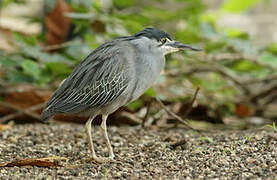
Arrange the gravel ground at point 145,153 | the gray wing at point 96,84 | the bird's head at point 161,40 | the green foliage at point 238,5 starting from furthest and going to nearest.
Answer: the green foliage at point 238,5, the bird's head at point 161,40, the gray wing at point 96,84, the gravel ground at point 145,153

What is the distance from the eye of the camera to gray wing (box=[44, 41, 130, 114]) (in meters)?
3.71

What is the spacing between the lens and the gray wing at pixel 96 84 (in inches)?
146

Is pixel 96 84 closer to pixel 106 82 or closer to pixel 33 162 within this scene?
pixel 106 82

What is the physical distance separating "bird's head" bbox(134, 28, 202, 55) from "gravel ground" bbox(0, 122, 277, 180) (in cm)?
84

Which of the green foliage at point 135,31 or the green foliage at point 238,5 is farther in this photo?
the green foliage at point 238,5

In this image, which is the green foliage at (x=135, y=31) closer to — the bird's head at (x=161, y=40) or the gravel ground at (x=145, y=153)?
the gravel ground at (x=145, y=153)

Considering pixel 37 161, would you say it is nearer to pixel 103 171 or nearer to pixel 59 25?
pixel 103 171

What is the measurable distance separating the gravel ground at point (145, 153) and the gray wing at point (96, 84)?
1.45 feet

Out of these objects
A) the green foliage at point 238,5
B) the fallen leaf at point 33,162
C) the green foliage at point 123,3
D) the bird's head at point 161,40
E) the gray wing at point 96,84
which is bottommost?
the fallen leaf at point 33,162

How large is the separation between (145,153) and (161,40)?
0.97 meters

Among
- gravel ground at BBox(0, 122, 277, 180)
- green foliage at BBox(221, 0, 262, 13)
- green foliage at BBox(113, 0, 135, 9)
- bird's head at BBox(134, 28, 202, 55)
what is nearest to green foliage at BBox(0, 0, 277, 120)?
green foliage at BBox(113, 0, 135, 9)

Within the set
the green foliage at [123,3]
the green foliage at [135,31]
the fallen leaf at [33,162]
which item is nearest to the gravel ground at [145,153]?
the fallen leaf at [33,162]

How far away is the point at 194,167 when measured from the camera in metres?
3.34

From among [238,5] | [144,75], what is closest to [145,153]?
[144,75]
